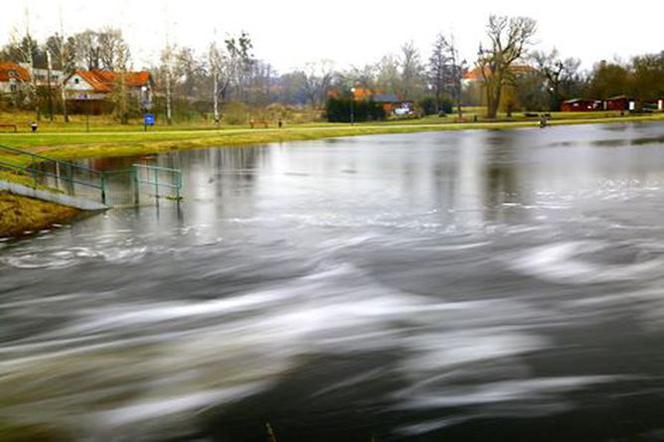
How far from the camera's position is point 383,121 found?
89.9 meters

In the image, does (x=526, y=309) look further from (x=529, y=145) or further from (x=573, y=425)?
(x=529, y=145)

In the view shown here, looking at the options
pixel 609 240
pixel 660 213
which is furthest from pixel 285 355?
pixel 660 213

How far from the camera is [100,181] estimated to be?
89.6 ft

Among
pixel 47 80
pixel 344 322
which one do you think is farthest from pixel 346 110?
pixel 344 322

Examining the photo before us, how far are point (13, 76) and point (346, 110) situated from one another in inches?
1513

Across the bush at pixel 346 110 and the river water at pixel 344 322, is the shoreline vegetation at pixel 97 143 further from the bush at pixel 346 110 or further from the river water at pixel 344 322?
the bush at pixel 346 110

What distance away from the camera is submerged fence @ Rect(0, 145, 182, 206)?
23.3 m

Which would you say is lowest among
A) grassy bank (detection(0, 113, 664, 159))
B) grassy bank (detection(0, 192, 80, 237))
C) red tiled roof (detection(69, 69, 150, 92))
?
grassy bank (detection(0, 192, 80, 237))

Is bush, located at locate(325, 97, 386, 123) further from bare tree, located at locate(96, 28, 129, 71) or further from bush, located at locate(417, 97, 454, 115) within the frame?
bare tree, located at locate(96, 28, 129, 71)

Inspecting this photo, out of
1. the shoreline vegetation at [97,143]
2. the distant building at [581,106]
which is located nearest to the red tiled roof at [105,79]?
the shoreline vegetation at [97,143]

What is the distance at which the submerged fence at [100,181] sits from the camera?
76.5ft

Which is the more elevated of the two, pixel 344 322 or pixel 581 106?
pixel 581 106

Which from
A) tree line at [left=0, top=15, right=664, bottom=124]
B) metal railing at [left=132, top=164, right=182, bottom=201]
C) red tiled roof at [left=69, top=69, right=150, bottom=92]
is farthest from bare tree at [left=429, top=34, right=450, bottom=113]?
metal railing at [left=132, top=164, right=182, bottom=201]

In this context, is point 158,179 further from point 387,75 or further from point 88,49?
point 387,75
